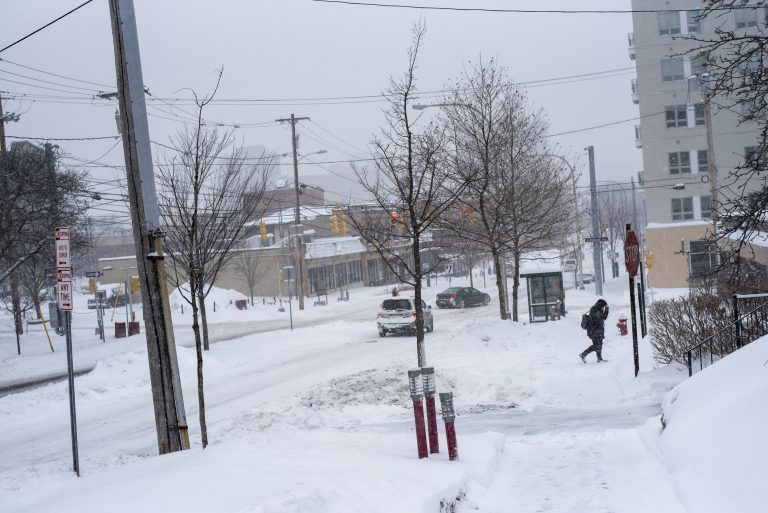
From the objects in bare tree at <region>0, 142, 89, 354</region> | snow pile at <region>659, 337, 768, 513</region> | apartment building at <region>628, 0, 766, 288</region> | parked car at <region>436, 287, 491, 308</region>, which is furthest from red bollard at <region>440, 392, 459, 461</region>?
apartment building at <region>628, 0, 766, 288</region>

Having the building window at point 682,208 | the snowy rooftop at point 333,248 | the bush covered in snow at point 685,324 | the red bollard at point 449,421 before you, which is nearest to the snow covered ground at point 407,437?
the red bollard at point 449,421

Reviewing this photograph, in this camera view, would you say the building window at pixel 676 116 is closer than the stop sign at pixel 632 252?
No

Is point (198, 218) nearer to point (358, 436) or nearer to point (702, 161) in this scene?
point (358, 436)

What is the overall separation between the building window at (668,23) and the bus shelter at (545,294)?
28263mm

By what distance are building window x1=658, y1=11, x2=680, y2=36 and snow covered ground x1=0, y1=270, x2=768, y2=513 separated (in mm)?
34820

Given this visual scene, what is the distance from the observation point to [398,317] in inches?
1254

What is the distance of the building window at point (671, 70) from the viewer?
52688 mm

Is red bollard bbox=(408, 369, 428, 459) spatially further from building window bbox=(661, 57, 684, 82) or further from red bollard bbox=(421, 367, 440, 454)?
building window bbox=(661, 57, 684, 82)

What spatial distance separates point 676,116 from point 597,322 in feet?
127

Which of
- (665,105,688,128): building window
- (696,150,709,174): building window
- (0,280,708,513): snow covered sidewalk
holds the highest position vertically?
(665,105,688,128): building window

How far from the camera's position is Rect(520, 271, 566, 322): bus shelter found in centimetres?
3309

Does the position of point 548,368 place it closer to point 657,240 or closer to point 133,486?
point 133,486

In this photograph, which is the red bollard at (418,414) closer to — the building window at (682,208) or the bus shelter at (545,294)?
the bus shelter at (545,294)

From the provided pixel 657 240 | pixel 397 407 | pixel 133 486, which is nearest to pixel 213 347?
pixel 397 407
